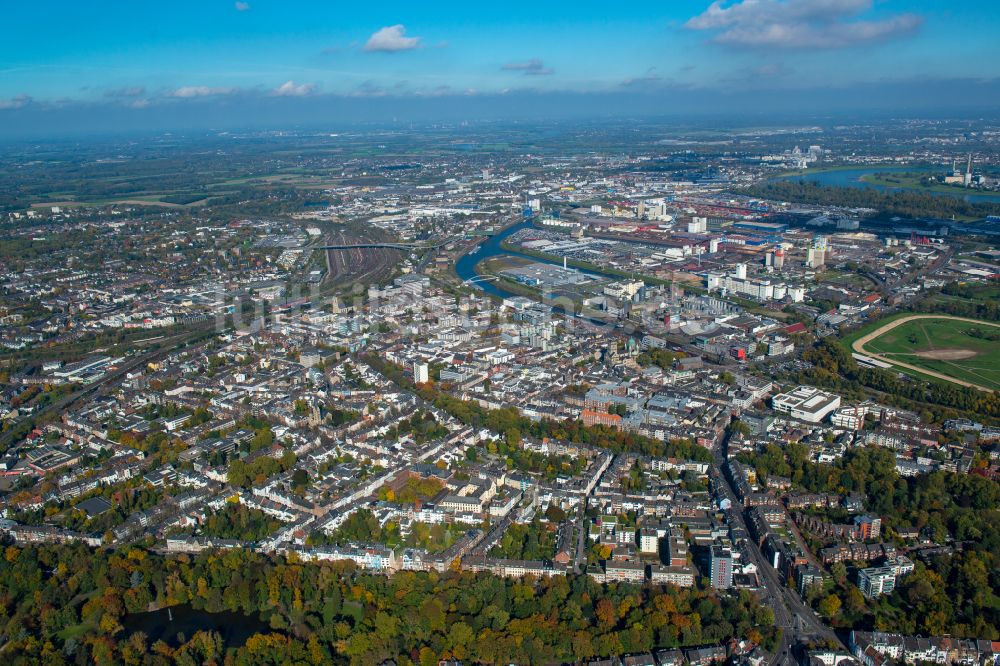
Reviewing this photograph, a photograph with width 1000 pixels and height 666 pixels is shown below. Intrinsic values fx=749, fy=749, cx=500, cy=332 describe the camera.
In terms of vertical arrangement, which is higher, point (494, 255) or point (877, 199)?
point (877, 199)

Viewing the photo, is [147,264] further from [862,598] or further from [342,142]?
[342,142]

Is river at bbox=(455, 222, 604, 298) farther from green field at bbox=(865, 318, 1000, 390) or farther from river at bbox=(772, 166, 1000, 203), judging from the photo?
river at bbox=(772, 166, 1000, 203)

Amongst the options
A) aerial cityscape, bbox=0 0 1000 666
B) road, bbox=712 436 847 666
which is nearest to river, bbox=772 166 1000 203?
aerial cityscape, bbox=0 0 1000 666

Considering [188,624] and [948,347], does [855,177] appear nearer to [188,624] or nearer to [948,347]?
[948,347]

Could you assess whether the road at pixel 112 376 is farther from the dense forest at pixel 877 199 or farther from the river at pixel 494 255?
the dense forest at pixel 877 199

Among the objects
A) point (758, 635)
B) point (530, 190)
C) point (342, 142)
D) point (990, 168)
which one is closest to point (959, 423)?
point (758, 635)

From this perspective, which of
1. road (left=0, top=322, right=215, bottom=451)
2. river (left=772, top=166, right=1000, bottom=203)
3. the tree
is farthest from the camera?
river (left=772, top=166, right=1000, bottom=203)

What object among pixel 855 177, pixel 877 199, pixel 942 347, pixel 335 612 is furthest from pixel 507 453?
pixel 855 177
